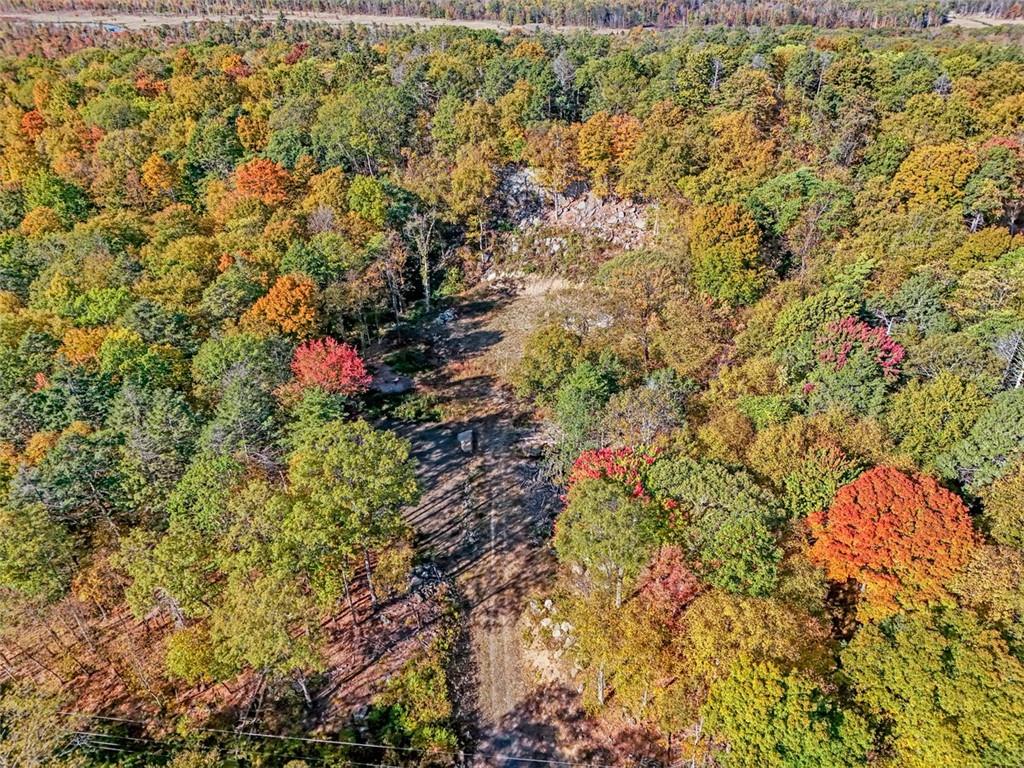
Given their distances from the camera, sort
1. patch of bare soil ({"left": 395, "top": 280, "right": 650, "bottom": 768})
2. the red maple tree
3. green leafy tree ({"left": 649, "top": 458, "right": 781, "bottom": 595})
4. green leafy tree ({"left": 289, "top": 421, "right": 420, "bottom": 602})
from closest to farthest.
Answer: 1. green leafy tree ({"left": 649, "top": 458, "right": 781, "bottom": 595})
2. the red maple tree
3. patch of bare soil ({"left": 395, "top": 280, "right": 650, "bottom": 768})
4. green leafy tree ({"left": 289, "top": 421, "right": 420, "bottom": 602})

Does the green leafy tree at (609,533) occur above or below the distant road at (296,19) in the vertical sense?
below

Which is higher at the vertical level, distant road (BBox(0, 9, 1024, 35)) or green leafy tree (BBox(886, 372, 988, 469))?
distant road (BBox(0, 9, 1024, 35))

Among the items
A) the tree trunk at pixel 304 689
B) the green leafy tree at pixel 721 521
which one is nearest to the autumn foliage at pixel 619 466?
the green leafy tree at pixel 721 521

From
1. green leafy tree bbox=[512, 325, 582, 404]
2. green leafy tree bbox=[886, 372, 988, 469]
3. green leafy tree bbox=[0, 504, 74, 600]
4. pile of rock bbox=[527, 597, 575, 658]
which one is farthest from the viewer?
green leafy tree bbox=[512, 325, 582, 404]

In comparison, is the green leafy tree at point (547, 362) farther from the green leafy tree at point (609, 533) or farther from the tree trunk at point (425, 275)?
the tree trunk at point (425, 275)

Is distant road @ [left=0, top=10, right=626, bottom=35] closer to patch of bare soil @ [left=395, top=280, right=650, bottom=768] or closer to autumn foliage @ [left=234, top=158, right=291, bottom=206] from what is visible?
autumn foliage @ [left=234, top=158, right=291, bottom=206]

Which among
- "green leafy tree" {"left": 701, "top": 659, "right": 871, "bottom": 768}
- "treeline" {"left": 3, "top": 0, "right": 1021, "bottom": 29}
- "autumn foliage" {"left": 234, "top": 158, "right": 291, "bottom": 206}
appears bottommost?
"green leafy tree" {"left": 701, "top": 659, "right": 871, "bottom": 768}

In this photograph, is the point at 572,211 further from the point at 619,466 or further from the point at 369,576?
the point at 369,576

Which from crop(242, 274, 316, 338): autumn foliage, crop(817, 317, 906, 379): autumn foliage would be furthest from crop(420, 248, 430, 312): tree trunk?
crop(817, 317, 906, 379): autumn foliage
